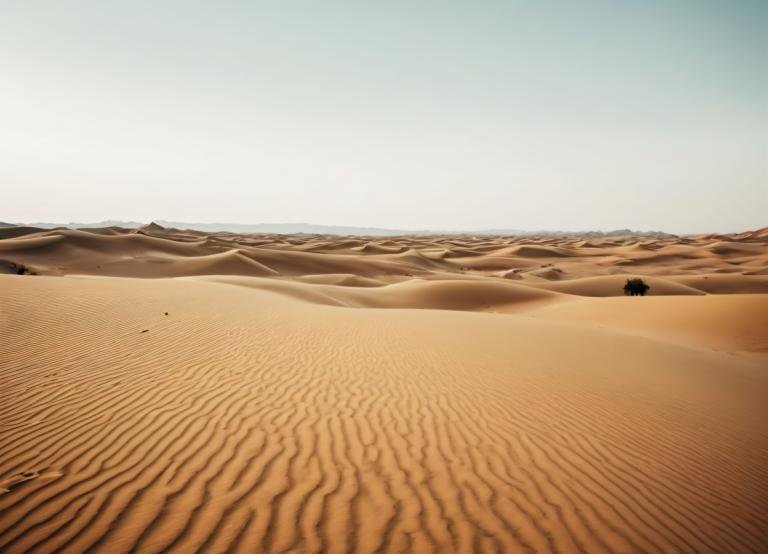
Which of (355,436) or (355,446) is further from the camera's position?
(355,436)

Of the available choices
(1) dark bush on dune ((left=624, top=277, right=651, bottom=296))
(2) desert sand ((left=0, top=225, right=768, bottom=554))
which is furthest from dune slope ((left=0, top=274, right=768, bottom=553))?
(1) dark bush on dune ((left=624, top=277, right=651, bottom=296))

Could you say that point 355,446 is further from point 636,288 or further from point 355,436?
point 636,288

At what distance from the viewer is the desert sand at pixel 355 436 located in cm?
316

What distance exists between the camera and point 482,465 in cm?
416

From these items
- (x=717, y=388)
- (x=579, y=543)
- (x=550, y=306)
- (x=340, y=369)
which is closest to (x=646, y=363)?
(x=717, y=388)

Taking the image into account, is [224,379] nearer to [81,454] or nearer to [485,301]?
[81,454]

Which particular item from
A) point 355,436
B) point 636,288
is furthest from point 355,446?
point 636,288

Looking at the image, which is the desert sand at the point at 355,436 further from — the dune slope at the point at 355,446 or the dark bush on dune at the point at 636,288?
the dark bush on dune at the point at 636,288

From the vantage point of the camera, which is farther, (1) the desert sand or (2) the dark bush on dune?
(2) the dark bush on dune

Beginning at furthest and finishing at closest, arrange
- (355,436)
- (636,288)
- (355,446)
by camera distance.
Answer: (636,288)
(355,436)
(355,446)

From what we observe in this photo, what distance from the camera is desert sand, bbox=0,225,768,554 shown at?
10.4 ft

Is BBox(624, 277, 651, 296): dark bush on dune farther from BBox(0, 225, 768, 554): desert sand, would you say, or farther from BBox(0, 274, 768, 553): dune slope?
BBox(0, 274, 768, 553): dune slope

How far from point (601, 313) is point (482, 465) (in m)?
18.4

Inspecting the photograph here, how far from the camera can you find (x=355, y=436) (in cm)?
463
